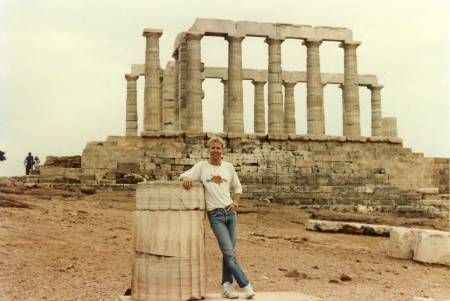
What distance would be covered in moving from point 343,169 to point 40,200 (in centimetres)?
1490

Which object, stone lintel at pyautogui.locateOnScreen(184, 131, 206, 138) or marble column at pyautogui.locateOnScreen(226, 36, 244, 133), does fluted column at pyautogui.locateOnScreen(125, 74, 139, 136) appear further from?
stone lintel at pyautogui.locateOnScreen(184, 131, 206, 138)

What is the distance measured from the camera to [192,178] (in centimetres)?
871

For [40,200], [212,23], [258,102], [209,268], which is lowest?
[209,268]

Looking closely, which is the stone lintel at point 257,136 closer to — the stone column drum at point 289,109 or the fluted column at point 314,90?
the fluted column at point 314,90

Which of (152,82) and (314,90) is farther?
(314,90)

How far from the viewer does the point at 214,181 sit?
8.67 metres

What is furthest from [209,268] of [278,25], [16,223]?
[278,25]

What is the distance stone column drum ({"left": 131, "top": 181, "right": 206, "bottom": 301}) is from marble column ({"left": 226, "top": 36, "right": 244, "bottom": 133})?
834 inches

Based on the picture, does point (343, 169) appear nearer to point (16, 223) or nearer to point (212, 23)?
point (212, 23)

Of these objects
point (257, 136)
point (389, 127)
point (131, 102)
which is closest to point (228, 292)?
point (257, 136)

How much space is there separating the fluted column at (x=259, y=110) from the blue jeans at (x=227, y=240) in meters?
28.0

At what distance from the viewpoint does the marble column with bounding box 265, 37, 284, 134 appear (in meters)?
30.6

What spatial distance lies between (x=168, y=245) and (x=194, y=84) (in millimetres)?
21245

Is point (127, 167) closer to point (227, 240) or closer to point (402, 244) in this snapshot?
point (402, 244)
